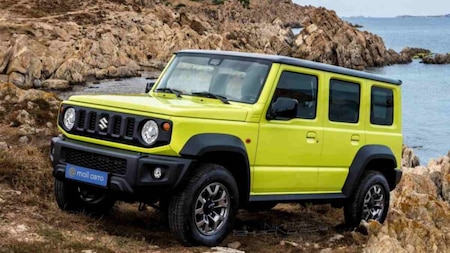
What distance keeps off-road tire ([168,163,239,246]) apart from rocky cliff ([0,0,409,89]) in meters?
35.7

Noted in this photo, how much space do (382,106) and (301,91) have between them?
6.20 ft

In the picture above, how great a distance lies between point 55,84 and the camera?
43.5m

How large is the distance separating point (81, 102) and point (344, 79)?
3.32 meters

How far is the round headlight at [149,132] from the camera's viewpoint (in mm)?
7086

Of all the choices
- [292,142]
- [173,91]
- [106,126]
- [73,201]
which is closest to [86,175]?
[106,126]

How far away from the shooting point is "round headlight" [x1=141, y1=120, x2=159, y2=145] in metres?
7.09

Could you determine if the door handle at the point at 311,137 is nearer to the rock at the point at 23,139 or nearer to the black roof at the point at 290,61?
the black roof at the point at 290,61

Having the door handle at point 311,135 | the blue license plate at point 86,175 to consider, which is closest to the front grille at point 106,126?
the blue license plate at point 86,175

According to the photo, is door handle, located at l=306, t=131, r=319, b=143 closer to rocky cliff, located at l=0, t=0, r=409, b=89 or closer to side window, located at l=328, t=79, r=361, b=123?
side window, located at l=328, t=79, r=361, b=123

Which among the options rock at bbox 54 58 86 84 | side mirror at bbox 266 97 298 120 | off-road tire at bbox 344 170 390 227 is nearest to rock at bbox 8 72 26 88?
rock at bbox 54 58 86 84

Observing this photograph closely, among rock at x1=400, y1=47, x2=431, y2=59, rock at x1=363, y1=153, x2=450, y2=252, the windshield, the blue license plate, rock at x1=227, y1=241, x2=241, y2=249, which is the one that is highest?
rock at x1=400, y1=47, x2=431, y2=59

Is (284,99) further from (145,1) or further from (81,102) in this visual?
(145,1)

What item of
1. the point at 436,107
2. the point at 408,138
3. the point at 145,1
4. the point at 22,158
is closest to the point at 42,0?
the point at 145,1

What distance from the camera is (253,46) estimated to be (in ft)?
261
